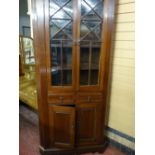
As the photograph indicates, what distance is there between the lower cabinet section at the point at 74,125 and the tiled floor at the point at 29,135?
0.28m

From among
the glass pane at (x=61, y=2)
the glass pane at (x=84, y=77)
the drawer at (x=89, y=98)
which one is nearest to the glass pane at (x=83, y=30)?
the glass pane at (x=61, y=2)

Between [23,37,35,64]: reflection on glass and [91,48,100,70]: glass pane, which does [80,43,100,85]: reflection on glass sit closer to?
[91,48,100,70]: glass pane

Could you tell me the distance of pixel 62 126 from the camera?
1.86m

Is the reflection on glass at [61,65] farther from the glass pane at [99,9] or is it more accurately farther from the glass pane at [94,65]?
the glass pane at [99,9]

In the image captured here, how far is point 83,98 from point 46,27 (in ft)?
2.46

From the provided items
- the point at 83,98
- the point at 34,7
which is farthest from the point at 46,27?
the point at 83,98

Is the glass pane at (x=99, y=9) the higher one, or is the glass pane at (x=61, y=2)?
the glass pane at (x=61, y=2)

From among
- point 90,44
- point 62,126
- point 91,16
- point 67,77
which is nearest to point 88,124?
point 62,126

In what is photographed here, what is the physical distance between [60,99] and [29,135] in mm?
918

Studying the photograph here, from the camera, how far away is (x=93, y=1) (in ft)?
5.30

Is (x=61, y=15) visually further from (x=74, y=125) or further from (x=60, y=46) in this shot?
(x=74, y=125)

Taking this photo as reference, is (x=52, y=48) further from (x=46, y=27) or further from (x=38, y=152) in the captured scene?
(x=38, y=152)

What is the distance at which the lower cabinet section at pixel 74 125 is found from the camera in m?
1.82

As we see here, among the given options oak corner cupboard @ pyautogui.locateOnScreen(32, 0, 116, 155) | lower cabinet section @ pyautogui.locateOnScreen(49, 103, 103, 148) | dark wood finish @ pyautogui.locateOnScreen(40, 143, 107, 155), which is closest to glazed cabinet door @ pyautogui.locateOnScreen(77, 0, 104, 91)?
oak corner cupboard @ pyautogui.locateOnScreen(32, 0, 116, 155)
